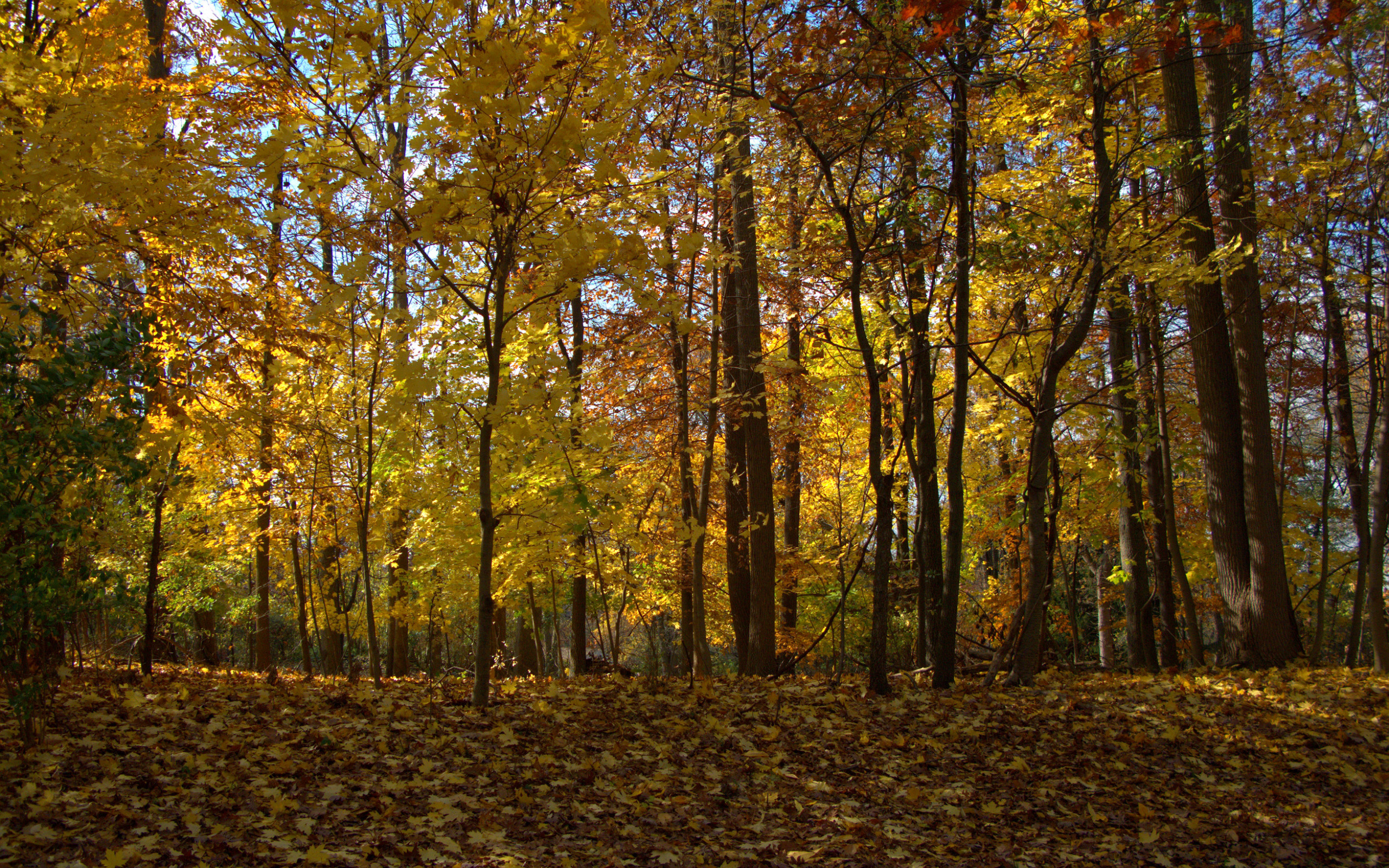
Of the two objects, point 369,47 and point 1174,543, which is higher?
point 369,47

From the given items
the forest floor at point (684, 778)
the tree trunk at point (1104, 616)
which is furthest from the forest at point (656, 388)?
the tree trunk at point (1104, 616)

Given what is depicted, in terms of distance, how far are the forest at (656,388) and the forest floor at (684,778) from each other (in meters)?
0.04

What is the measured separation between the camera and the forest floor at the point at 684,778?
9.86 ft

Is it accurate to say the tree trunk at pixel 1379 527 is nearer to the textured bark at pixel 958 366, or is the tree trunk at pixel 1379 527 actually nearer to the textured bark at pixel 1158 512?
the textured bark at pixel 1158 512

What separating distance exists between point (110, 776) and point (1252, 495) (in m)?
9.05

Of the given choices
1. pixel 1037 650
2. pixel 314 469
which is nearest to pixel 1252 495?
pixel 1037 650

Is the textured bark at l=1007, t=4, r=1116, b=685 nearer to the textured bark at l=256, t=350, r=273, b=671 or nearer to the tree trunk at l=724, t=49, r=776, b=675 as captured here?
the tree trunk at l=724, t=49, r=776, b=675

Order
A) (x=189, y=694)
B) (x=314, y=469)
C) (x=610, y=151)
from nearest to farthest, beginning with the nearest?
1. (x=610, y=151)
2. (x=189, y=694)
3. (x=314, y=469)

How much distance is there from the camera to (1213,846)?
3555mm

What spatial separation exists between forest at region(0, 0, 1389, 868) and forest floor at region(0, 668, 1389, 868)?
0.12 ft

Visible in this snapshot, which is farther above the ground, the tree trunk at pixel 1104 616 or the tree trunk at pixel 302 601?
the tree trunk at pixel 302 601

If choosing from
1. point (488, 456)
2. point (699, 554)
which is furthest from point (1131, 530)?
point (488, 456)

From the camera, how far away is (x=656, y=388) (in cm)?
1127

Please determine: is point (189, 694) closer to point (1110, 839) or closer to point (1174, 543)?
point (1110, 839)
